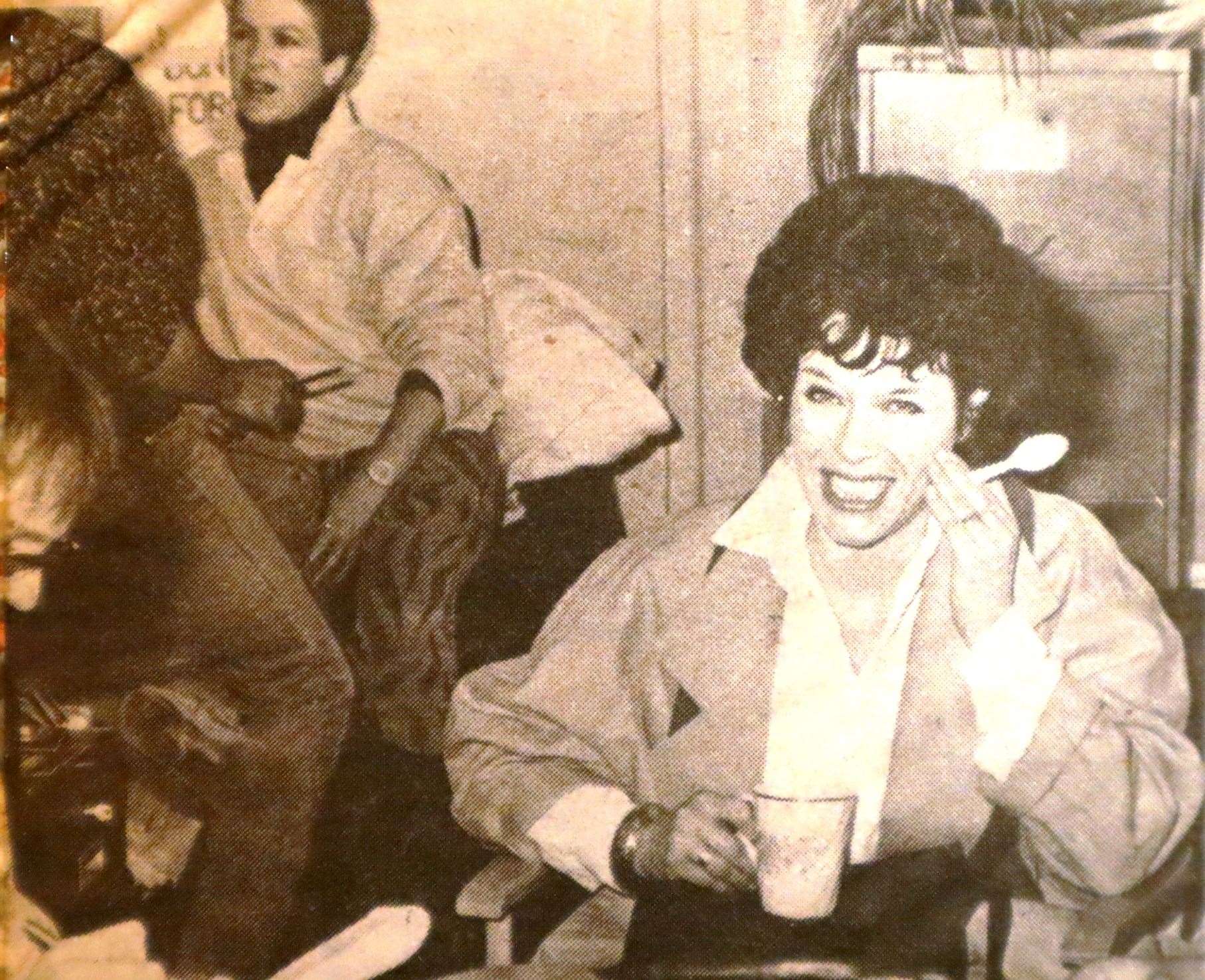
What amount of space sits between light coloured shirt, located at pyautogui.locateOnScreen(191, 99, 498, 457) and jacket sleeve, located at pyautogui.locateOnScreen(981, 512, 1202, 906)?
710 mm

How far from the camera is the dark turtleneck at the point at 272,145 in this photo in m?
1.75

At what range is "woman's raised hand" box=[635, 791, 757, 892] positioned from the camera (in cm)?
170

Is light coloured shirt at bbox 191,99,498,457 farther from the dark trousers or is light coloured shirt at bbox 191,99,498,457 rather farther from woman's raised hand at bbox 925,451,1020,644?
woman's raised hand at bbox 925,451,1020,644

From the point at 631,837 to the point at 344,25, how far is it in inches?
38.9

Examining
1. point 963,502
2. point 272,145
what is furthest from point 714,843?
point 272,145

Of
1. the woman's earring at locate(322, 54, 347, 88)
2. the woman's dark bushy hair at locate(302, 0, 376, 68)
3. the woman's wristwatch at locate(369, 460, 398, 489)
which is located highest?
the woman's dark bushy hair at locate(302, 0, 376, 68)

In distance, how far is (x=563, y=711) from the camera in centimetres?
173

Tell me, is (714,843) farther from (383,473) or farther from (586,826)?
(383,473)

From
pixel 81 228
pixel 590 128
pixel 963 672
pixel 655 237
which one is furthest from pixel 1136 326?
pixel 81 228

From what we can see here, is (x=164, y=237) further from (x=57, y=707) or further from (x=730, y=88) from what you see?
(x=730, y=88)

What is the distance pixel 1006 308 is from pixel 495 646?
70 centimetres

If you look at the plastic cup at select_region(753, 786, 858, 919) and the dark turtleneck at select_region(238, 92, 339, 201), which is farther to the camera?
the dark turtleneck at select_region(238, 92, 339, 201)

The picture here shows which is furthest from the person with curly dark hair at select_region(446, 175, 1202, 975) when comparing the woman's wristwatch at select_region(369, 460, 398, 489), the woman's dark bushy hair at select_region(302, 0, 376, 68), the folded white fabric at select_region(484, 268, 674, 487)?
the woman's dark bushy hair at select_region(302, 0, 376, 68)

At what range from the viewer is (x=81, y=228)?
1764mm
